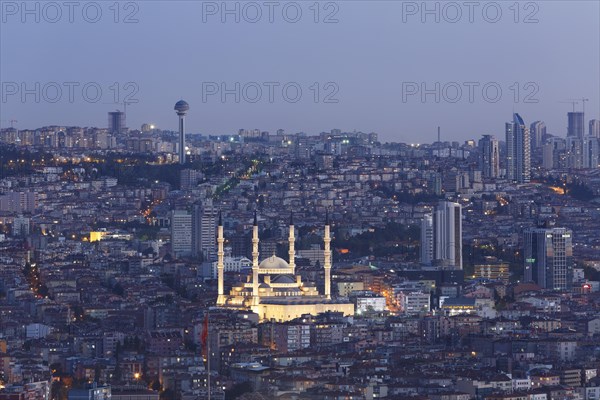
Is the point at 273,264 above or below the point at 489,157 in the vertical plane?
below

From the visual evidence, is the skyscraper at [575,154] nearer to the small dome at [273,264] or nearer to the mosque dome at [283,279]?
the small dome at [273,264]

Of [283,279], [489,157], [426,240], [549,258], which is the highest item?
[489,157]

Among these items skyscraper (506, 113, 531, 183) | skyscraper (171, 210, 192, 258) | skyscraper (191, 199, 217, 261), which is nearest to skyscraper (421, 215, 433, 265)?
skyscraper (191, 199, 217, 261)

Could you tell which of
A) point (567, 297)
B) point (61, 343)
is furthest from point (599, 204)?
point (61, 343)

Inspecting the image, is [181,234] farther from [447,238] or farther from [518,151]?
[518,151]

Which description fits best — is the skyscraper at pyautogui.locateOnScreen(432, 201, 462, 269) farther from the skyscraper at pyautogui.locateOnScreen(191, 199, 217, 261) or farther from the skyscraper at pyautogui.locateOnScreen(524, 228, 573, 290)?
→ the skyscraper at pyautogui.locateOnScreen(191, 199, 217, 261)

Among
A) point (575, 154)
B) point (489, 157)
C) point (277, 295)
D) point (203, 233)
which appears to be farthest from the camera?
point (575, 154)

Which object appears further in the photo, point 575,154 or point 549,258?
point 575,154

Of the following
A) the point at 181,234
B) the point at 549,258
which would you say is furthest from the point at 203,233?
the point at 549,258
